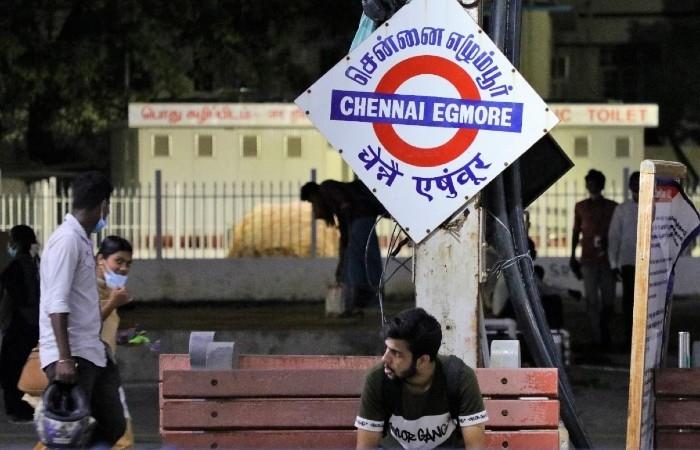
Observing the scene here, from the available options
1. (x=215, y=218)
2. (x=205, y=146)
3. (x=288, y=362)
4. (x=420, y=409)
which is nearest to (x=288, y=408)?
(x=288, y=362)

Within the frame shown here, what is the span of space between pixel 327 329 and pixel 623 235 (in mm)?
2745

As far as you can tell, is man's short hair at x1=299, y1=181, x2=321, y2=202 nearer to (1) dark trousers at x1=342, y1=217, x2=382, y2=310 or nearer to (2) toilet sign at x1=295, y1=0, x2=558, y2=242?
(1) dark trousers at x1=342, y1=217, x2=382, y2=310

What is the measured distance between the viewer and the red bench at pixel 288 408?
6.00m

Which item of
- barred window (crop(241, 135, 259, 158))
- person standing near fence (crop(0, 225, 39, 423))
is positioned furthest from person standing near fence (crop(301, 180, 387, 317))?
barred window (crop(241, 135, 259, 158))

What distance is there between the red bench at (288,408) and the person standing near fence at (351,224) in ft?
27.7

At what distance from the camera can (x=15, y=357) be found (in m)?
10.6

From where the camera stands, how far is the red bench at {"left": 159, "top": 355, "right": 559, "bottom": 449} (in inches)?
236

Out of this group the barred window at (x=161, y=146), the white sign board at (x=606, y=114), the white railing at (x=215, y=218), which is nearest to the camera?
the white railing at (x=215, y=218)

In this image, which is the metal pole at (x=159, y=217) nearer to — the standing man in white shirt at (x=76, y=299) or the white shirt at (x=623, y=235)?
the white shirt at (x=623, y=235)

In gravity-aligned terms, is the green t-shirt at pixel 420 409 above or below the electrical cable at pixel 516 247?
below

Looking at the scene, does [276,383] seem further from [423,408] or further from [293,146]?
[293,146]

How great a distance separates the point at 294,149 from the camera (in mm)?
25188

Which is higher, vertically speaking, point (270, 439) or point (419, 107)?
point (419, 107)

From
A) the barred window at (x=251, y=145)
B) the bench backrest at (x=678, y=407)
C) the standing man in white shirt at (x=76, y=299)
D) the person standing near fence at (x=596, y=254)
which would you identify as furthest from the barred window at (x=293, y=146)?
the bench backrest at (x=678, y=407)
